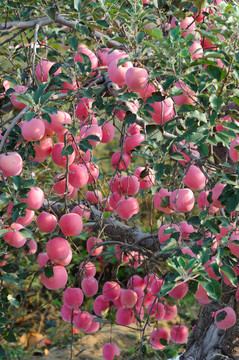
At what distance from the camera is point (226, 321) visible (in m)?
1.34

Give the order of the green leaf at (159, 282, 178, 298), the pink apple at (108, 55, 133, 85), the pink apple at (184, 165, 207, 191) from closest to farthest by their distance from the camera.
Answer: the green leaf at (159, 282, 178, 298), the pink apple at (108, 55, 133, 85), the pink apple at (184, 165, 207, 191)

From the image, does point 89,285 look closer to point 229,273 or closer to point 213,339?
point 213,339

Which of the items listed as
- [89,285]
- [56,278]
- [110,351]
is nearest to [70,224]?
[56,278]

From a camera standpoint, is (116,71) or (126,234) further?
(126,234)

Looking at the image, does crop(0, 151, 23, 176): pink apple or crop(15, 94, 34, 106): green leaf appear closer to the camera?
crop(15, 94, 34, 106): green leaf

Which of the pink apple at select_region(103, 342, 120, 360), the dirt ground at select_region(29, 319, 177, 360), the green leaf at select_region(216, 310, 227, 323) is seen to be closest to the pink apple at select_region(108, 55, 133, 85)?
the green leaf at select_region(216, 310, 227, 323)

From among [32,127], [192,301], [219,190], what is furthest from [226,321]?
[192,301]

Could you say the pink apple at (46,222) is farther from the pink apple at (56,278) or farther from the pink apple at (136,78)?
the pink apple at (136,78)

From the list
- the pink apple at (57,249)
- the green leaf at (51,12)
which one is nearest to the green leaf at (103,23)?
the green leaf at (51,12)

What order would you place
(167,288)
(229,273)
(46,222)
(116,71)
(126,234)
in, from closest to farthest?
(167,288) → (229,273) → (116,71) → (46,222) → (126,234)

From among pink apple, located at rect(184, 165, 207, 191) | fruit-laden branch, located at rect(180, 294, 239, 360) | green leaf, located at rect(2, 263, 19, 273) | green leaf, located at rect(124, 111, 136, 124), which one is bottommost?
fruit-laden branch, located at rect(180, 294, 239, 360)

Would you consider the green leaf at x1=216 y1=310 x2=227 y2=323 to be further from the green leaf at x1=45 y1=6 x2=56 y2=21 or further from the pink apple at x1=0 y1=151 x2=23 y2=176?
the green leaf at x1=45 y1=6 x2=56 y2=21

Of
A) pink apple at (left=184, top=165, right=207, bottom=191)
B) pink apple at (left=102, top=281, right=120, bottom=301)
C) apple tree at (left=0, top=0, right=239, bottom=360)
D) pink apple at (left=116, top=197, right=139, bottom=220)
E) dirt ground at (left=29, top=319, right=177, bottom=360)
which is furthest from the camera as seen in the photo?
dirt ground at (left=29, top=319, right=177, bottom=360)

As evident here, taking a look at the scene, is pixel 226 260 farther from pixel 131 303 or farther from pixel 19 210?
pixel 131 303
